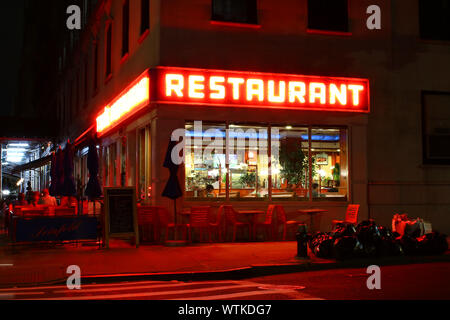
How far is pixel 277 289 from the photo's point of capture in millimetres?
8578

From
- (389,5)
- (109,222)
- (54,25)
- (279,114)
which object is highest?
(54,25)

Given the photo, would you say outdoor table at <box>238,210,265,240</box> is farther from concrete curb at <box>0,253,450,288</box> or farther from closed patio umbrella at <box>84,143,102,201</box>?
closed patio umbrella at <box>84,143,102,201</box>

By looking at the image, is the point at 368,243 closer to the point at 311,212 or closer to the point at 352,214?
the point at 311,212

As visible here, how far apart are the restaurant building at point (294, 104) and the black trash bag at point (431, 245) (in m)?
4.30

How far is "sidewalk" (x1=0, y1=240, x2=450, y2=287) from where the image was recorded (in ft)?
32.9

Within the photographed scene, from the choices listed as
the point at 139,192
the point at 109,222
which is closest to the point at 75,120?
the point at 139,192

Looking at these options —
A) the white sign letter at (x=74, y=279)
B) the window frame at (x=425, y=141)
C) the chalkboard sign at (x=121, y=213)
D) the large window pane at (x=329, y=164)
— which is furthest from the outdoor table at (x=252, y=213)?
the window frame at (x=425, y=141)

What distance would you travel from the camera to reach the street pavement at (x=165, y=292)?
25.6ft

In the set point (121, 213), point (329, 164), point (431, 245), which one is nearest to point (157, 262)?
point (121, 213)

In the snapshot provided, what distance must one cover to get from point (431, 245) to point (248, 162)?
5.88 metres

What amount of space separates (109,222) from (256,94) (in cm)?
555

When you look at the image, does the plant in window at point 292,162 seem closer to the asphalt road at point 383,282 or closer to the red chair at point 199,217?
the red chair at point 199,217
